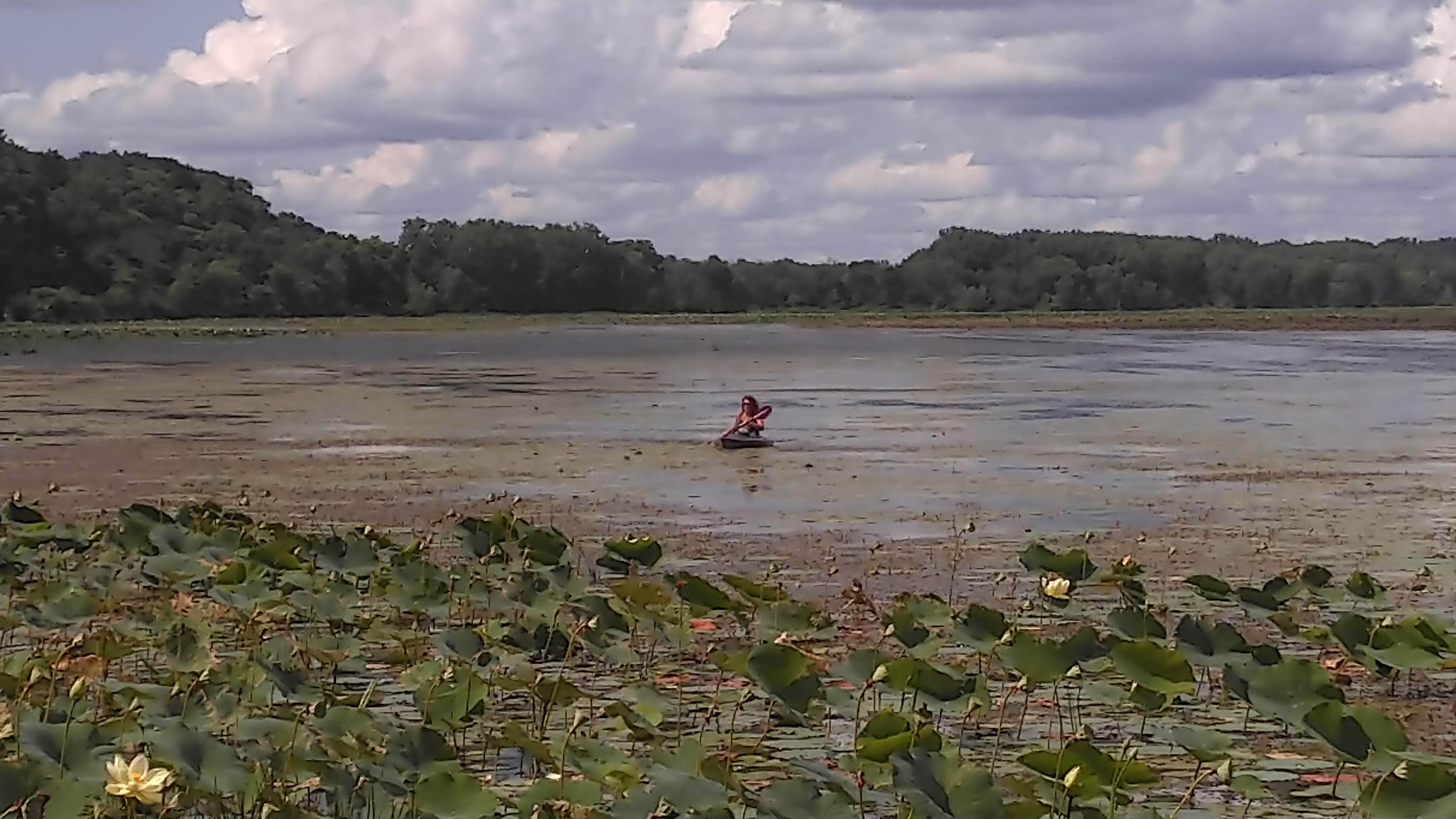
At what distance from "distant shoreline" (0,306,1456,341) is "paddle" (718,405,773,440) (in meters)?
50.3

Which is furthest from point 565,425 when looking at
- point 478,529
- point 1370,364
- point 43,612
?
point 1370,364

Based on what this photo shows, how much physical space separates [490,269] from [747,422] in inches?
3749

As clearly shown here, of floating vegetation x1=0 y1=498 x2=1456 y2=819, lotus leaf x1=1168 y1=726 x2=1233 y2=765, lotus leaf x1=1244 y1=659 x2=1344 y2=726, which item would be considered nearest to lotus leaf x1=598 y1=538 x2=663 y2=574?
floating vegetation x1=0 y1=498 x2=1456 y2=819

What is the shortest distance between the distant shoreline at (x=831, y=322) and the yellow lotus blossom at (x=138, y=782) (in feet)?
219

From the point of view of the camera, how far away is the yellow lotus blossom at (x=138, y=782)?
4.57m

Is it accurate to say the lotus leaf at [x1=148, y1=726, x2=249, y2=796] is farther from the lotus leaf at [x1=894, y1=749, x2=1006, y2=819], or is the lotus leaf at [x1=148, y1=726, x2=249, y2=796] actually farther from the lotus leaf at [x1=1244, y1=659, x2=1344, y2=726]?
the lotus leaf at [x1=1244, y1=659, x2=1344, y2=726]

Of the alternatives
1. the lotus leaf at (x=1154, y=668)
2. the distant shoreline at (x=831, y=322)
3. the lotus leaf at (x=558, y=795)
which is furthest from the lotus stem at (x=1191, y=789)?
the distant shoreline at (x=831, y=322)

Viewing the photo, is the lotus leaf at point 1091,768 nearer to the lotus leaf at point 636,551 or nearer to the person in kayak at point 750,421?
the lotus leaf at point 636,551

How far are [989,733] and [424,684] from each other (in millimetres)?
2148

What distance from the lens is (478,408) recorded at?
3053cm

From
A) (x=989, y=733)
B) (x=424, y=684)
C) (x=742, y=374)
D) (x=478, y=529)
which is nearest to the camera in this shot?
(x=424, y=684)

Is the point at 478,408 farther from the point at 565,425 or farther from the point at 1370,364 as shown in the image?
the point at 1370,364

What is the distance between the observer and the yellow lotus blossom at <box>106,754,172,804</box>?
15.0ft

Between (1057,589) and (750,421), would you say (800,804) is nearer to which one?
(1057,589)
